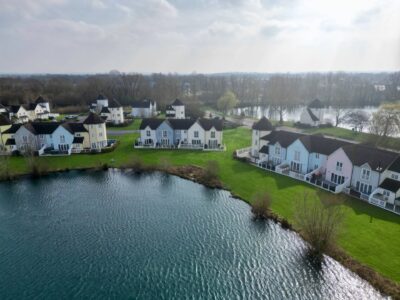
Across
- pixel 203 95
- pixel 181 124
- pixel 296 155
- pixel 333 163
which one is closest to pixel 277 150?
pixel 296 155

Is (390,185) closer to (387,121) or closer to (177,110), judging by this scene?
(387,121)

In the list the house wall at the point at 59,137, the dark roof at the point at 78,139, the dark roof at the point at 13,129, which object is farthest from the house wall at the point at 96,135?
the dark roof at the point at 13,129

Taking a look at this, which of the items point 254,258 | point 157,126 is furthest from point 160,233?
point 157,126

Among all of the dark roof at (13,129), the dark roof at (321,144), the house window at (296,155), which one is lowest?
the house window at (296,155)

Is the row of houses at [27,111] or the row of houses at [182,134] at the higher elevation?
the row of houses at [27,111]

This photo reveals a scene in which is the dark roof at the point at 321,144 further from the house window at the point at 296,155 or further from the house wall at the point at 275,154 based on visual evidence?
the house wall at the point at 275,154

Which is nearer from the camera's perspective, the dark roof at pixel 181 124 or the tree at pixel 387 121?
the tree at pixel 387 121

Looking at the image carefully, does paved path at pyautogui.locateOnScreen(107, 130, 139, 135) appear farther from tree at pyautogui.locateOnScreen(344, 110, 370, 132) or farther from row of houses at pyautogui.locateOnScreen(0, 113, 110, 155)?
tree at pyautogui.locateOnScreen(344, 110, 370, 132)

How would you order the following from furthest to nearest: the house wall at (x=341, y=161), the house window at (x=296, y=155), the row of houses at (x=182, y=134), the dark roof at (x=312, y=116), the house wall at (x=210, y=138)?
the dark roof at (x=312, y=116), the row of houses at (x=182, y=134), the house wall at (x=210, y=138), the house window at (x=296, y=155), the house wall at (x=341, y=161)
